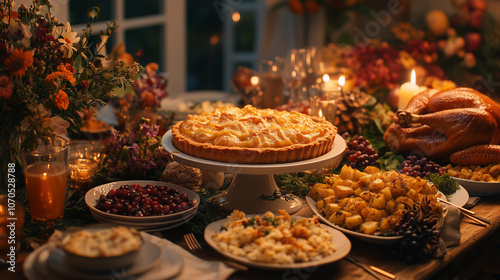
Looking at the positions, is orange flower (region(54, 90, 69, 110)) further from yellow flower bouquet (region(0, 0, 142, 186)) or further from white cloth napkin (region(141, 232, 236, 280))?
white cloth napkin (region(141, 232, 236, 280))

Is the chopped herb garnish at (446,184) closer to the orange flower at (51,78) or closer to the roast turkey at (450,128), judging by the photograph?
the roast turkey at (450,128)

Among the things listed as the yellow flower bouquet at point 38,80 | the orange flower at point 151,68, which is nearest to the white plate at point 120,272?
the yellow flower bouquet at point 38,80

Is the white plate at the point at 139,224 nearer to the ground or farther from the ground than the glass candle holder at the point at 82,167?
nearer to the ground

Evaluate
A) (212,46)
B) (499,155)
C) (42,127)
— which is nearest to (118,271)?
(42,127)

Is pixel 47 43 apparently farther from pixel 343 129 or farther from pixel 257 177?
pixel 343 129

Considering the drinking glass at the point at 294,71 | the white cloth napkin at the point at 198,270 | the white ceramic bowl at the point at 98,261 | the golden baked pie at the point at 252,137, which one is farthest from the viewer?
the drinking glass at the point at 294,71

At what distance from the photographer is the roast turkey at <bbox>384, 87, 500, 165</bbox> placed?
2111mm

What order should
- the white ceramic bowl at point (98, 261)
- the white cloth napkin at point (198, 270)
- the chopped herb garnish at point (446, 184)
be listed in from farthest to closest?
the chopped herb garnish at point (446, 184), the white cloth napkin at point (198, 270), the white ceramic bowl at point (98, 261)

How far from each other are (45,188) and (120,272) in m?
0.47

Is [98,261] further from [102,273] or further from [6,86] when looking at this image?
[6,86]

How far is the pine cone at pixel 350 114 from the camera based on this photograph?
8.25 feet

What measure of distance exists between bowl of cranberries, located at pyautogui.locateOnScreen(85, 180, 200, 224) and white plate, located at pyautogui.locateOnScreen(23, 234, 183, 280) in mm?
208

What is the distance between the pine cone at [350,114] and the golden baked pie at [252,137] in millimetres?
520

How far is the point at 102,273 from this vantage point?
124 centimetres
